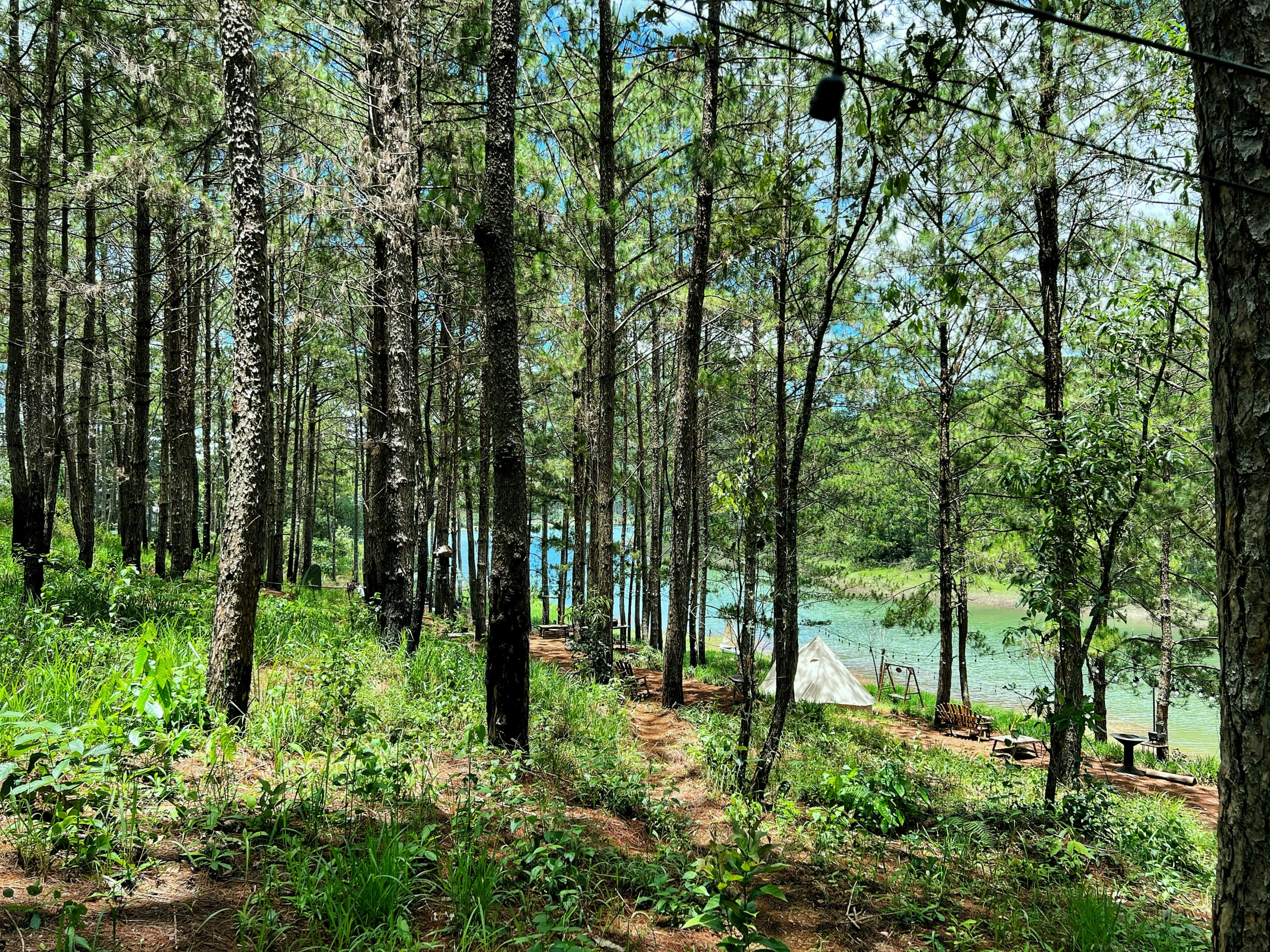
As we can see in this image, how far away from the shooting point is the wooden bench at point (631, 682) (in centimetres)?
905

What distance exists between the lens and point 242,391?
4.31 metres

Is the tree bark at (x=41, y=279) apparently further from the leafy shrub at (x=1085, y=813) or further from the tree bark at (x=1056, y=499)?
the leafy shrub at (x=1085, y=813)

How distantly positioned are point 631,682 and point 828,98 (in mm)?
8538

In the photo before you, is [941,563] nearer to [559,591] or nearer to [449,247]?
[449,247]

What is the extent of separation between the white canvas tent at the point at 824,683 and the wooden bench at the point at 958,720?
4.31 feet

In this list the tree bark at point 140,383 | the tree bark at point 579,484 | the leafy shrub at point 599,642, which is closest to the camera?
the leafy shrub at point 599,642

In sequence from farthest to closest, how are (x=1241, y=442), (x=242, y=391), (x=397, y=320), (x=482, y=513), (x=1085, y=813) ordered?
(x=482, y=513)
(x=397, y=320)
(x=1085, y=813)
(x=242, y=391)
(x=1241, y=442)

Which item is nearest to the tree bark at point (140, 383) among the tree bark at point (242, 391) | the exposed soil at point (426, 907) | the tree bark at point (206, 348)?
the tree bark at point (206, 348)

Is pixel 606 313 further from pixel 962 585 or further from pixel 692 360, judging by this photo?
pixel 962 585

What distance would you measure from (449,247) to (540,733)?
7753 mm

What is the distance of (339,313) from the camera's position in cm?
1573

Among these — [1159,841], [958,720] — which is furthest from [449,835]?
[958,720]

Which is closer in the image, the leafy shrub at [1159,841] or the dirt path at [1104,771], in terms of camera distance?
the leafy shrub at [1159,841]

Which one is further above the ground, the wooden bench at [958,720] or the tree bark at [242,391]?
the tree bark at [242,391]
